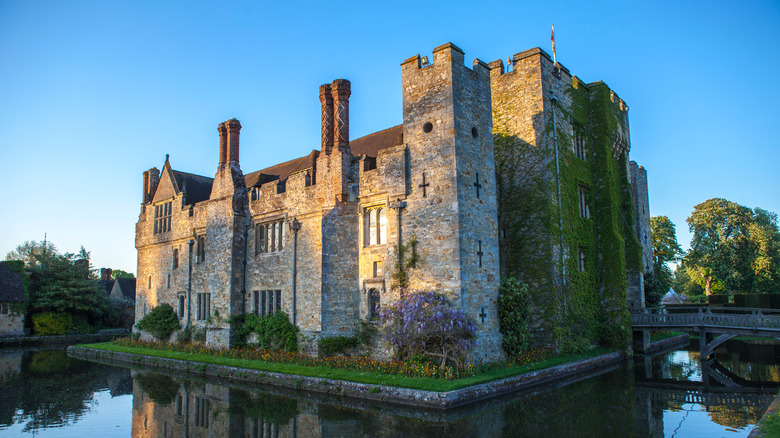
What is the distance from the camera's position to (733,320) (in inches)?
836

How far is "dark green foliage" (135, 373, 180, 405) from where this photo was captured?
16.6m

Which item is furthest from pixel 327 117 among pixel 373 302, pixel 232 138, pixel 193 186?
pixel 193 186

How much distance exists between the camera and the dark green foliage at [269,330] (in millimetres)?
21391

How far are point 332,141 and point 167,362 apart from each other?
12.5m

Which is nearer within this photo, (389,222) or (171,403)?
(171,403)

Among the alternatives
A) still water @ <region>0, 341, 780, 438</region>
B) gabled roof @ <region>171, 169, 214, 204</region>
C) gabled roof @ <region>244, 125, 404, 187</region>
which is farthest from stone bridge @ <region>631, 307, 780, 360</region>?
gabled roof @ <region>171, 169, 214, 204</region>

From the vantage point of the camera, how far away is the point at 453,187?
17750mm

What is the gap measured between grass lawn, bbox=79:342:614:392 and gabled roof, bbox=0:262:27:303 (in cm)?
2342

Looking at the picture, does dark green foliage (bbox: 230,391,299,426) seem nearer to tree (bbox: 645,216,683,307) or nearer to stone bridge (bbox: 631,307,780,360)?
stone bridge (bbox: 631,307,780,360)

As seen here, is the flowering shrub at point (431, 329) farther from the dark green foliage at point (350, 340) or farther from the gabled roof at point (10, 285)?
the gabled roof at point (10, 285)

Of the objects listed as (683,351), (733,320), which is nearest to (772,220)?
(683,351)

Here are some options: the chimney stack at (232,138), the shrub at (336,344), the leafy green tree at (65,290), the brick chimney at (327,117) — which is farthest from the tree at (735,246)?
the leafy green tree at (65,290)

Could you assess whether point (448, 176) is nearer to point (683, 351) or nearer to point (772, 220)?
point (683, 351)

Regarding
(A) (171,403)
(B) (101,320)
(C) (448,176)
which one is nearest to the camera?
(A) (171,403)
